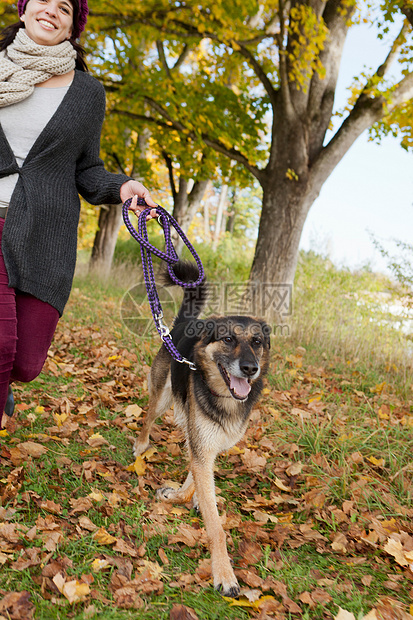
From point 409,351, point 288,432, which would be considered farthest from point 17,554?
point 409,351

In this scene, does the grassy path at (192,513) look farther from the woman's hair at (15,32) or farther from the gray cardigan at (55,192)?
the woman's hair at (15,32)

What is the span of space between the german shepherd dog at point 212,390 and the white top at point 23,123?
133 cm

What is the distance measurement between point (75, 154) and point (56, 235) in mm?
456

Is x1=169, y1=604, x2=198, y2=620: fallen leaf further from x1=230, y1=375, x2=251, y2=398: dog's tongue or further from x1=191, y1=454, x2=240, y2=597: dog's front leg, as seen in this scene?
x1=230, y1=375, x2=251, y2=398: dog's tongue

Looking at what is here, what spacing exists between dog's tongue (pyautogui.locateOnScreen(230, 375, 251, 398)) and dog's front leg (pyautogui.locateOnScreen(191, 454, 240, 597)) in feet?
1.38

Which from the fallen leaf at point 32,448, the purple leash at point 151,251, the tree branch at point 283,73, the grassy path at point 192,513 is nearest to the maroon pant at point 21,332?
the purple leash at point 151,251

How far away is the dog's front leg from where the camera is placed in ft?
6.86

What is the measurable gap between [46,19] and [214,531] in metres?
2.70

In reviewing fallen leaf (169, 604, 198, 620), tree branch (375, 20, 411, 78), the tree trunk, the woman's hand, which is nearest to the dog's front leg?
fallen leaf (169, 604, 198, 620)

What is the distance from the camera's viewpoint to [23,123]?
2.14 metres

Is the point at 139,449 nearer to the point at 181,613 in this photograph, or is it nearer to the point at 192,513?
the point at 192,513

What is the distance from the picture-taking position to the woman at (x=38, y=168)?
208cm

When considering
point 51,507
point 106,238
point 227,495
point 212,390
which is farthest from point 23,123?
point 106,238

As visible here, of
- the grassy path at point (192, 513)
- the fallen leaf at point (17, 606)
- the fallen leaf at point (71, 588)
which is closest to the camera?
the fallen leaf at point (17, 606)
